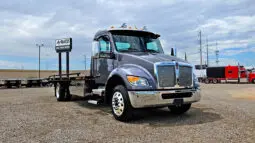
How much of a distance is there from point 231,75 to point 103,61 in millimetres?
37330

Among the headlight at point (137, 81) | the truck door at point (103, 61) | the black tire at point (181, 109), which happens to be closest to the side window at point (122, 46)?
the truck door at point (103, 61)

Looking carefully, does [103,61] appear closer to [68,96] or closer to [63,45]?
[68,96]

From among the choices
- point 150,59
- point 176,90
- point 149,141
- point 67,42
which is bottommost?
point 149,141

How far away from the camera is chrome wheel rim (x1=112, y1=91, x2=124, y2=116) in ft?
23.2

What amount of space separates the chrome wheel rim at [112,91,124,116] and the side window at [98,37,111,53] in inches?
66.0

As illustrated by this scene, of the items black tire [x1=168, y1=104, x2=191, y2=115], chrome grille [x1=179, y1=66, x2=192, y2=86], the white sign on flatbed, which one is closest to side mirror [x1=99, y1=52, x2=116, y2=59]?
chrome grille [x1=179, y1=66, x2=192, y2=86]

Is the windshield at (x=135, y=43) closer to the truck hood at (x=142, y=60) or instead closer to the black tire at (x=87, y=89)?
the truck hood at (x=142, y=60)

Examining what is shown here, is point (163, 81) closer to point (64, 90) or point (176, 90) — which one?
point (176, 90)

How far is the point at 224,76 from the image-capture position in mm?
42844

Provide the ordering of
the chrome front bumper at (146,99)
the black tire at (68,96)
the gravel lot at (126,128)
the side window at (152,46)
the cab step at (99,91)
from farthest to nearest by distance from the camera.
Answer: the black tire at (68,96), the side window at (152,46), the cab step at (99,91), the chrome front bumper at (146,99), the gravel lot at (126,128)

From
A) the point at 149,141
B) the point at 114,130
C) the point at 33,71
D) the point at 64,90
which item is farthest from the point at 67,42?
the point at 33,71

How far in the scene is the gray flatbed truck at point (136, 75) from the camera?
6.81 meters

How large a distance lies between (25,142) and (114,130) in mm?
1886

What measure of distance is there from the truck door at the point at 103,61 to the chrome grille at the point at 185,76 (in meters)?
2.08
